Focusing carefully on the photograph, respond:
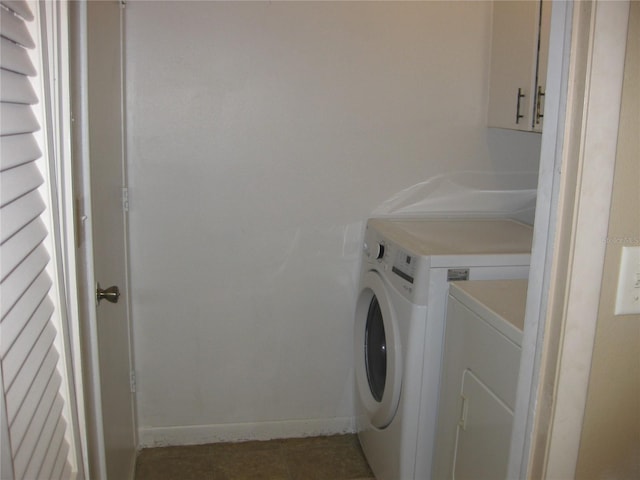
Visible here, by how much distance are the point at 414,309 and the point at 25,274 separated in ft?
4.01

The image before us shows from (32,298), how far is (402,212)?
5.78 ft

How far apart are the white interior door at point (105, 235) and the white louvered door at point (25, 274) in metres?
0.31

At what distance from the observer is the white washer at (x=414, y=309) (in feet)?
6.20

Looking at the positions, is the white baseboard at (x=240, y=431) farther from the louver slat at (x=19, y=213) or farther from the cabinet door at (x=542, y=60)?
the louver slat at (x=19, y=213)

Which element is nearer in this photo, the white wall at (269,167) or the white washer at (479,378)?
the white washer at (479,378)

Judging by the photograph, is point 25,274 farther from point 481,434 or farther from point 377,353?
point 377,353

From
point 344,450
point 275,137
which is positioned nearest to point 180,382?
point 344,450

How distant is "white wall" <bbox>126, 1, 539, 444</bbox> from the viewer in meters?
2.30

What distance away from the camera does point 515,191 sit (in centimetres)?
261

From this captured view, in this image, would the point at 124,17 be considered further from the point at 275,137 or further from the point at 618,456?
the point at 618,456

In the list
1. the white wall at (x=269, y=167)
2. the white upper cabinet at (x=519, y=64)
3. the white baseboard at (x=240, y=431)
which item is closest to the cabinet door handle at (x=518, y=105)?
the white upper cabinet at (x=519, y=64)

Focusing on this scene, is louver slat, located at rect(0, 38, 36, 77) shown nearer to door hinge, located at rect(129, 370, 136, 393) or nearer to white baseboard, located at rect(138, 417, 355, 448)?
door hinge, located at rect(129, 370, 136, 393)

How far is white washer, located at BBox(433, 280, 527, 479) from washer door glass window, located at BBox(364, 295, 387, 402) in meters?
0.44

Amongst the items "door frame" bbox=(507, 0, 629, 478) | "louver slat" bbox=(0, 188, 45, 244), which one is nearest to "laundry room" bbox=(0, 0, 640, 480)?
"louver slat" bbox=(0, 188, 45, 244)
